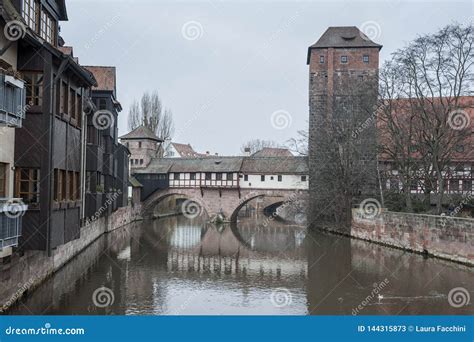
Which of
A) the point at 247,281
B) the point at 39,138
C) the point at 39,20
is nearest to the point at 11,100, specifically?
the point at 39,138

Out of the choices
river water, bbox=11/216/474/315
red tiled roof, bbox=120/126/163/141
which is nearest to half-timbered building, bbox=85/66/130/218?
river water, bbox=11/216/474/315

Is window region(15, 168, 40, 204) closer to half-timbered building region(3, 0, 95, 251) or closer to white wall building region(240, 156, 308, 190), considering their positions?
half-timbered building region(3, 0, 95, 251)

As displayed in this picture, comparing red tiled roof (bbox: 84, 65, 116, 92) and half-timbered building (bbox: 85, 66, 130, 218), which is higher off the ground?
red tiled roof (bbox: 84, 65, 116, 92)

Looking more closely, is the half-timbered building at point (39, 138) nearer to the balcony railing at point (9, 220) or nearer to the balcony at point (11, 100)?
the balcony railing at point (9, 220)

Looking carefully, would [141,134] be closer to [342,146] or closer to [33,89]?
[342,146]

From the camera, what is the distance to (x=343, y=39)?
121 ft

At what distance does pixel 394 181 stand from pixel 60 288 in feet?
64.1

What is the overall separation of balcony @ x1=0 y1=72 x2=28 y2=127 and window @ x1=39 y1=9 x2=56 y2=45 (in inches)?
158

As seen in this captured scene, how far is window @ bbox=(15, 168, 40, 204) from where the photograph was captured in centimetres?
1073

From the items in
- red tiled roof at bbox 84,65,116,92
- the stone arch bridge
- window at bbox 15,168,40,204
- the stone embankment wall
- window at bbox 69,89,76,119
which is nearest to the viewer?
the stone embankment wall

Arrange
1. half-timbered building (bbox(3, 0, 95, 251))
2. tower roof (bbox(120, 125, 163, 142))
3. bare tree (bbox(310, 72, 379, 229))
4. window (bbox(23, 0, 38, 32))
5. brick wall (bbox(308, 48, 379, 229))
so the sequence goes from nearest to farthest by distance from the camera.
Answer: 1. half-timbered building (bbox(3, 0, 95, 251))
2. window (bbox(23, 0, 38, 32))
3. brick wall (bbox(308, 48, 379, 229))
4. bare tree (bbox(310, 72, 379, 229))
5. tower roof (bbox(120, 125, 163, 142))

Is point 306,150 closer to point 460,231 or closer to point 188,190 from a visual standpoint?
point 188,190

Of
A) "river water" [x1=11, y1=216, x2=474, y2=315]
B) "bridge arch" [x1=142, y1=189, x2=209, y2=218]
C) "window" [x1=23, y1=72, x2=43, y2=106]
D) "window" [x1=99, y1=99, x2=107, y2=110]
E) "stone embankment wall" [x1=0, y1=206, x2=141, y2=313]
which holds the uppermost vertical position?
"window" [x1=99, y1=99, x2=107, y2=110]

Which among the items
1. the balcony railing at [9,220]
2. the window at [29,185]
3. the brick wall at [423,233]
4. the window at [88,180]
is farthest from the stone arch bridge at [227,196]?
the balcony railing at [9,220]
